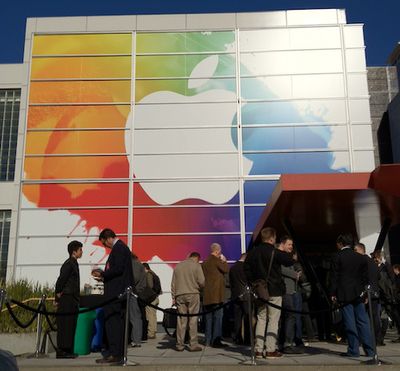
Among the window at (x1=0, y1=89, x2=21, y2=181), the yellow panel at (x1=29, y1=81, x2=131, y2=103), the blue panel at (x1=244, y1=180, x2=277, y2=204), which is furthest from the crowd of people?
the window at (x1=0, y1=89, x2=21, y2=181)

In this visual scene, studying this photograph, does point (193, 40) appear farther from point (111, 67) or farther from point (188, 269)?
point (188, 269)

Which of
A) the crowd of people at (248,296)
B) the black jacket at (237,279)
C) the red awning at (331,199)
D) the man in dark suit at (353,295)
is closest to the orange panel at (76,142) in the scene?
the red awning at (331,199)

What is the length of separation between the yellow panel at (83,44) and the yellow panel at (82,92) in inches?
54.1

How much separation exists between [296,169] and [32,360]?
12.9 meters

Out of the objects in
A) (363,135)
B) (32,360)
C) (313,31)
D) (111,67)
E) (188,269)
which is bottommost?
(32,360)

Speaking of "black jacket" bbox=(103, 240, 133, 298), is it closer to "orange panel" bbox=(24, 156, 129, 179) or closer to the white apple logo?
the white apple logo

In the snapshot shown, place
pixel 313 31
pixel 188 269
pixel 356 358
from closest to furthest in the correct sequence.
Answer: pixel 356 358 < pixel 188 269 < pixel 313 31

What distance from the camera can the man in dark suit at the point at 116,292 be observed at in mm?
7332

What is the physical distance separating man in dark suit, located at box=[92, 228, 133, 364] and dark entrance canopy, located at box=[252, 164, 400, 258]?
10.6 ft

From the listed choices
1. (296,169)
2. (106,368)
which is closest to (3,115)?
(296,169)

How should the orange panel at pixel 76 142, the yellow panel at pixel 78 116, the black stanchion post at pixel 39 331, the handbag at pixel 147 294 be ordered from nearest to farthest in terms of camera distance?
the black stanchion post at pixel 39 331 < the handbag at pixel 147 294 < the orange panel at pixel 76 142 < the yellow panel at pixel 78 116

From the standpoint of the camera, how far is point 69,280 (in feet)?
27.2

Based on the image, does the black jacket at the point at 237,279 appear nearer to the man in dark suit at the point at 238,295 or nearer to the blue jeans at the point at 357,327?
the man in dark suit at the point at 238,295

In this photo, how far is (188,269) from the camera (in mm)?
8648
